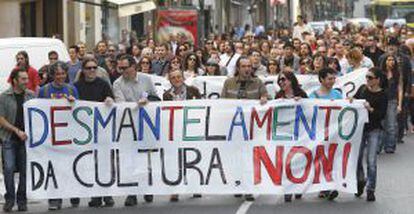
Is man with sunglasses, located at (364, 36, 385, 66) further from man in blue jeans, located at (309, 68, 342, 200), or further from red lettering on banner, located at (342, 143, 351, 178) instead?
red lettering on banner, located at (342, 143, 351, 178)

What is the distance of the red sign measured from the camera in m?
37.1

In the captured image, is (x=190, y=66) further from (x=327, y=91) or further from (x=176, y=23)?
(x=176, y=23)

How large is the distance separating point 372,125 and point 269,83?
5297 millimetres

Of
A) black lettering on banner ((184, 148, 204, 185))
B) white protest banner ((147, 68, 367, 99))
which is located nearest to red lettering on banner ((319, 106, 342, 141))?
black lettering on banner ((184, 148, 204, 185))

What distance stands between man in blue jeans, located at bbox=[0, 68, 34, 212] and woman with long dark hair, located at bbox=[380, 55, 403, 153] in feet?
24.1

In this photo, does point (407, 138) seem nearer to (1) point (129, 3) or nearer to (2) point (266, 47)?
(2) point (266, 47)

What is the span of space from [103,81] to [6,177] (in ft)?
4.95

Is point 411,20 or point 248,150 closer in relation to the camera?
point 248,150

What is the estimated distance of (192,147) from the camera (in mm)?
13430

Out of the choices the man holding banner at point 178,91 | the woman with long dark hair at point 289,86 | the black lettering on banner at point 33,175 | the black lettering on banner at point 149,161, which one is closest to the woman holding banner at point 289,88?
the woman with long dark hair at point 289,86

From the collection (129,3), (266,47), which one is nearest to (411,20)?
(129,3)

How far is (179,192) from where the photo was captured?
1327 cm

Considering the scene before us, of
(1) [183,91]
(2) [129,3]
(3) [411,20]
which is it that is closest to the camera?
(1) [183,91]

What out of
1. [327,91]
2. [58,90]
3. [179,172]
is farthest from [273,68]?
[58,90]
